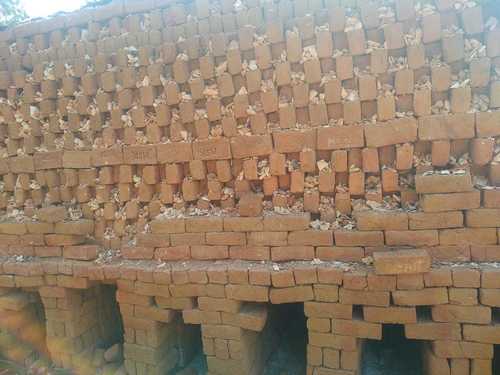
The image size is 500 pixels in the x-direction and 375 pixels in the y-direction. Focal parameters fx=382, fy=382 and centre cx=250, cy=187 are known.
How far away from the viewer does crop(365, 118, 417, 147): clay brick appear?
2.90 m

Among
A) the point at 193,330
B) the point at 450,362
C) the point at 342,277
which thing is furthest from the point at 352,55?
the point at 193,330

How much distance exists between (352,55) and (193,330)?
325 cm

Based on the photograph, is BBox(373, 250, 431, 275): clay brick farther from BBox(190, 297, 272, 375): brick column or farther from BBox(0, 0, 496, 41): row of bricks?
BBox(0, 0, 496, 41): row of bricks

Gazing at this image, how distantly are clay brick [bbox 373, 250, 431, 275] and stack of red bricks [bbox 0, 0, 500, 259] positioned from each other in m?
0.15

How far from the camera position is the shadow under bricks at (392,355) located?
3577 millimetres

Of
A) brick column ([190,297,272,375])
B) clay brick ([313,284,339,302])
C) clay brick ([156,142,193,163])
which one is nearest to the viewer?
clay brick ([313,284,339,302])

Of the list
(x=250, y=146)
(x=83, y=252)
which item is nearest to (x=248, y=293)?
(x=250, y=146)

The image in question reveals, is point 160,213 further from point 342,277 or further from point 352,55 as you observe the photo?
point 352,55

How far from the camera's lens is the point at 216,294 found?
11.0ft

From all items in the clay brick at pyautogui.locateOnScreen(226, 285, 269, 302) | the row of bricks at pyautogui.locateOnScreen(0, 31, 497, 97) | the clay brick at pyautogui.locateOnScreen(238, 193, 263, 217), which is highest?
the row of bricks at pyautogui.locateOnScreen(0, 31, 497, 97)

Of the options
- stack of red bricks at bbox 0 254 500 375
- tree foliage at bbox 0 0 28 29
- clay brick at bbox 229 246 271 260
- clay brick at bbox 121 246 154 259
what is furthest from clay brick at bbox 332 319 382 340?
tree foliage at bbox 0 0 28 29

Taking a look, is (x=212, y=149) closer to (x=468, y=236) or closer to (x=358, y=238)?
(x=358, y=238)

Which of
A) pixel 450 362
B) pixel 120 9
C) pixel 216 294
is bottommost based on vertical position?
pixel 450 362

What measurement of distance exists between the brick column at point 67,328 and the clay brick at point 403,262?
3077 mm
